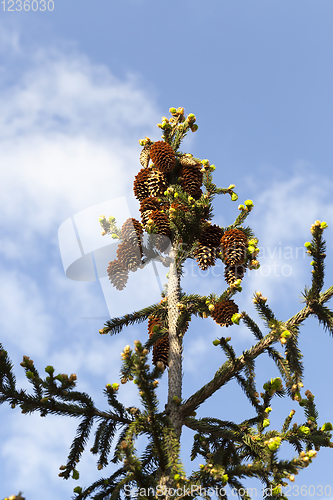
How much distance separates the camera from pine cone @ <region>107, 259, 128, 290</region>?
625 cm

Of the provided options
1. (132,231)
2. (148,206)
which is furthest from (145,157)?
(132,231)

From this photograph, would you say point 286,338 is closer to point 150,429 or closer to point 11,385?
point 150,429

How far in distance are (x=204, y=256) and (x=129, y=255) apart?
122 centimetres

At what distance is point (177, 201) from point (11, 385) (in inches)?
142

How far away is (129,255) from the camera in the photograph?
6.20 metres

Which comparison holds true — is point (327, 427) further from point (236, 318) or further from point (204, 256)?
point (204, 256)

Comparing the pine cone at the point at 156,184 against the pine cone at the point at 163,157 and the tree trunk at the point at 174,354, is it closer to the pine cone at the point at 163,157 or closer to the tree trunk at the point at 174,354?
the pine cone at the point at 163,157

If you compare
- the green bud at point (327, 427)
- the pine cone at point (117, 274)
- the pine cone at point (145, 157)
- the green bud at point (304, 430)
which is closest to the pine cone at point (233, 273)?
the pine cone at point (117, 274)

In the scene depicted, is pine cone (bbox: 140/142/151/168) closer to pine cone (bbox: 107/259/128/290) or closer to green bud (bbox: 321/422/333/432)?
pine cone (bbox: 107/259/128/290)

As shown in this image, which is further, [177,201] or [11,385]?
[177,201]

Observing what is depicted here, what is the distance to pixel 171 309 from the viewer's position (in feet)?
19.3

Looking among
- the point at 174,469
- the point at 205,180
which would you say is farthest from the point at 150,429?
the point at 205,180

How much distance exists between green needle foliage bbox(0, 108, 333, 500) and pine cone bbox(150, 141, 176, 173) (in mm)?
18

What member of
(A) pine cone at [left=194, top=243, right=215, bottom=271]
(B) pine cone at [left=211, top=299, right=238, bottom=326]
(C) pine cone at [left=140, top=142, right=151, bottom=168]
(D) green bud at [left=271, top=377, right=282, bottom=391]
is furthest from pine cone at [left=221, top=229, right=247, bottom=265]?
(C) pine cone at [left=140, top=142, right=151, bottom=168]
